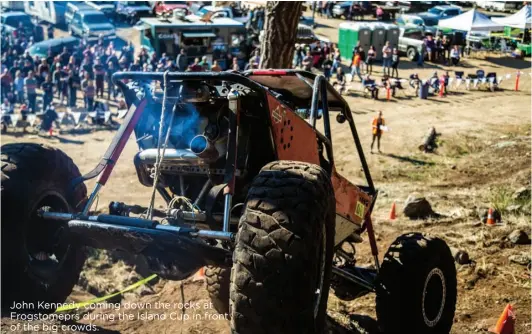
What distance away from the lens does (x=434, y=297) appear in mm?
6180

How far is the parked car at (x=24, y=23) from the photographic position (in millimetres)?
33781

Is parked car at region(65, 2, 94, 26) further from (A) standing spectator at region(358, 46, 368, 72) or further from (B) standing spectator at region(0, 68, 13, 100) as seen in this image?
(A) standing spectator at region(358, 46, 368, 72)

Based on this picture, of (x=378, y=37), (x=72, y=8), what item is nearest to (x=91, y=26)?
(x=72, y=8)

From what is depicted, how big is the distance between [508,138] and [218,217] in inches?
632

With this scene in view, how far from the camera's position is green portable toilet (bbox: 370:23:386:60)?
30703 millimetres

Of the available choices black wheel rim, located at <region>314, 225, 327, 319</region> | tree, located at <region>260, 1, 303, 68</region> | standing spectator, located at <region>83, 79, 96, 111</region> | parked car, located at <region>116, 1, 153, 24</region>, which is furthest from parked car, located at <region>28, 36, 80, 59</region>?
black wheel rim, located at <region>314, 225, 327, 319</region>

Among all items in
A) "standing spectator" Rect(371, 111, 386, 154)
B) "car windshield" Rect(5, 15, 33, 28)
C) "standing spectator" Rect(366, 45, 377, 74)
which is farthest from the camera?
"car windshield" Rect(5, 15, 33, 28)

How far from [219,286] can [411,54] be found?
2803 cm

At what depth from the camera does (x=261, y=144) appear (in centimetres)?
467

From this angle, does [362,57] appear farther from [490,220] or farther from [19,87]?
[490,220]

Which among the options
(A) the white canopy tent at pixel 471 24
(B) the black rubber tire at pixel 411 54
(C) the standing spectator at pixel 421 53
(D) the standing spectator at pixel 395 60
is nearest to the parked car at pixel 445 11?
(A) the white canopy tent at pixel 471 24

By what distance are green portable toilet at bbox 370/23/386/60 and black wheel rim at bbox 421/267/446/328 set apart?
26012 millimetres

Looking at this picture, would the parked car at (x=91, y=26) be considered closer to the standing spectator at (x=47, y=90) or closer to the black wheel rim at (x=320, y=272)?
the standing spectator at (x=47, y=90)

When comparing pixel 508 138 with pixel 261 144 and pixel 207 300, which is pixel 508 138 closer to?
pixel 207 300
